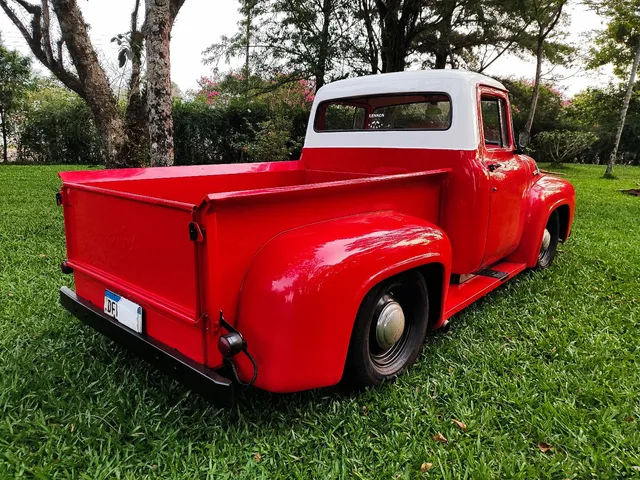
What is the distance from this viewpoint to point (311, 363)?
2012 mm

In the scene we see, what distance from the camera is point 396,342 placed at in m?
2.70

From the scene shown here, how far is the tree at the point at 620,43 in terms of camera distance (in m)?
12.4

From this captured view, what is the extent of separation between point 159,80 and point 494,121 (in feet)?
12.9

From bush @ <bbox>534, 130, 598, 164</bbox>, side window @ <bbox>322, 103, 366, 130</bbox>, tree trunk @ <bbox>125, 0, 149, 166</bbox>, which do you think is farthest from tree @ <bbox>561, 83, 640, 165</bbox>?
side window @ <bbox>322, 103, 366, 130</bbox>

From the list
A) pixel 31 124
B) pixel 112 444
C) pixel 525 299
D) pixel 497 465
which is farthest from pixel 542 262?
pixel 31 124

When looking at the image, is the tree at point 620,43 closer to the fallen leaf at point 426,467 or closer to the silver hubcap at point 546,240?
the silver hubcap at point 546,240

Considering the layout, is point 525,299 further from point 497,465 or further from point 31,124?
point 31,124

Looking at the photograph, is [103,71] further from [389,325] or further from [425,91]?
[389,325]

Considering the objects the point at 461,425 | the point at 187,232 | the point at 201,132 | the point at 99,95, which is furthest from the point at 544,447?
the point at 201,132

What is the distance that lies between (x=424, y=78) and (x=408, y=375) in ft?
7.12

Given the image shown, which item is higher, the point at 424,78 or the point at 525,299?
the point at 424,78

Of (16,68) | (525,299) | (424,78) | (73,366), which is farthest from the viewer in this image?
(16,68)

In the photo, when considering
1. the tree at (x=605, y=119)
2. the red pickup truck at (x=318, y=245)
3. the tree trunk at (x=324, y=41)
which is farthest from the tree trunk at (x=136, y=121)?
the tree at (x=605, y=119)

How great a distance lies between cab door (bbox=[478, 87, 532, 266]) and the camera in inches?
132
